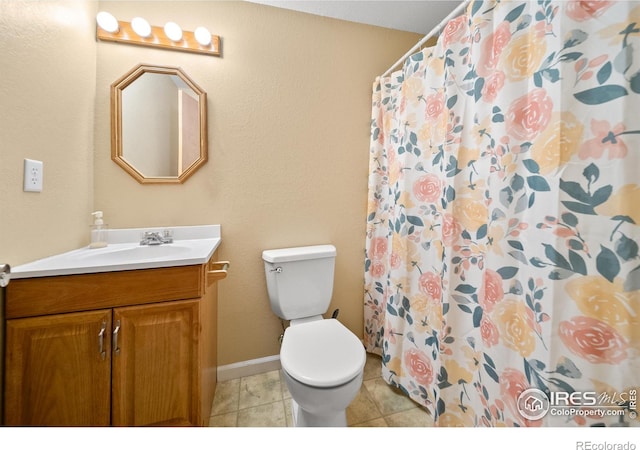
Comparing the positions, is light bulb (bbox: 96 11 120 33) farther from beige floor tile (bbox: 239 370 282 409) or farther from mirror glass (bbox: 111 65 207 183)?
beige floor tile (bbox: 239 370 282 409)

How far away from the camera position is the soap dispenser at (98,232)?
117cm

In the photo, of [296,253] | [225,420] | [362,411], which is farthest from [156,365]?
[362,411]

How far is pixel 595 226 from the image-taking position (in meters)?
0.62

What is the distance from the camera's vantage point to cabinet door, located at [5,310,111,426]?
0.76m

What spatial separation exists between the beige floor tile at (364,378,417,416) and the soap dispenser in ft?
5.33

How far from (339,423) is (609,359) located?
94cm

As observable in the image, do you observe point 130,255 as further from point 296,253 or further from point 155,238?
point 296,253

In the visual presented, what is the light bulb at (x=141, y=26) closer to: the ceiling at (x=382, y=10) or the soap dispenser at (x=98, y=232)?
the ceiling at (x=382, y=10)

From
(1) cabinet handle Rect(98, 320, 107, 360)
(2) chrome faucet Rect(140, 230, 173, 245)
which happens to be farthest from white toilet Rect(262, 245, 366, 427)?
(1) cabinet handle Rect(98, 320, 107, 360)

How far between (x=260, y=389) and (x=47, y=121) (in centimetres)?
161

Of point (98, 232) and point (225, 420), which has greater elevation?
point (98, 232)

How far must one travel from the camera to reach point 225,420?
1158 mm
